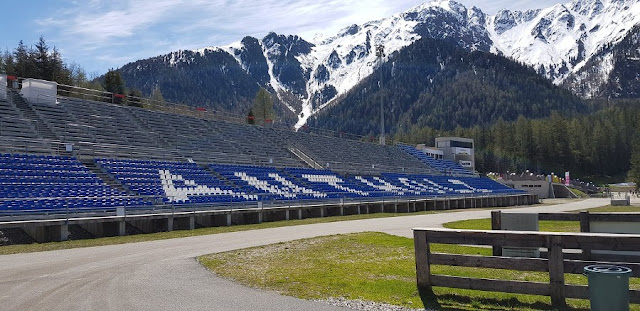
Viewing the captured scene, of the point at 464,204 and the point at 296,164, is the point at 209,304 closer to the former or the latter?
the point at 296,164

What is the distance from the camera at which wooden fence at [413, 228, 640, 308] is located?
7789mm

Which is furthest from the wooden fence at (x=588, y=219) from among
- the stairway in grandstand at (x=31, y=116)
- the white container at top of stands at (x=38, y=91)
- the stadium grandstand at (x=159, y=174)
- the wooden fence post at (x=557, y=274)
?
the white container at top of stands at (x=38, y=91)

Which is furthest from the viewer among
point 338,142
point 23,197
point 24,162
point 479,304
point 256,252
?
point 338,142

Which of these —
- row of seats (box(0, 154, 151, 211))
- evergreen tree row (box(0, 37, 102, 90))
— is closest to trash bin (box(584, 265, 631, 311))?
row of seats (box(0, 154, 151, 211))

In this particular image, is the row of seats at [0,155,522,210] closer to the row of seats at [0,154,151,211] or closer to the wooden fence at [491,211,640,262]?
the row of seats at [0,154,151,211]

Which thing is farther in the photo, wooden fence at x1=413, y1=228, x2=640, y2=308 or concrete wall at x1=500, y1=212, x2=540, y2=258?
concrete wall at x1=500, y1=212, x2=540, y2=258

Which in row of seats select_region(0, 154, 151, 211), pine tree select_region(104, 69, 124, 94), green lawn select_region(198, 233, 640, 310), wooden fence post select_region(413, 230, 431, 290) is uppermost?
pine tree select_region(104, 69, 124, 94)

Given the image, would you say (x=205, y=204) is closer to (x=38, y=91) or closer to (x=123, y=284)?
(x=38, y=91)

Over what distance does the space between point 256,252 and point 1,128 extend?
2333 centimetres

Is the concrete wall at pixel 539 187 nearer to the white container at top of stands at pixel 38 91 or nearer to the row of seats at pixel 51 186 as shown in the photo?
the white container at top of stands at pixel 38 91

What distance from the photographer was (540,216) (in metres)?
13.6

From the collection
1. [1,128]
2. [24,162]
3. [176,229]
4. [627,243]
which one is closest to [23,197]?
[24,162]

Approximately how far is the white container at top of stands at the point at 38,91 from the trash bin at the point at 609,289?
39343 millimetres

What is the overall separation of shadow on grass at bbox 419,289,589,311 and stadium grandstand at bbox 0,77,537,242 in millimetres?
18665
